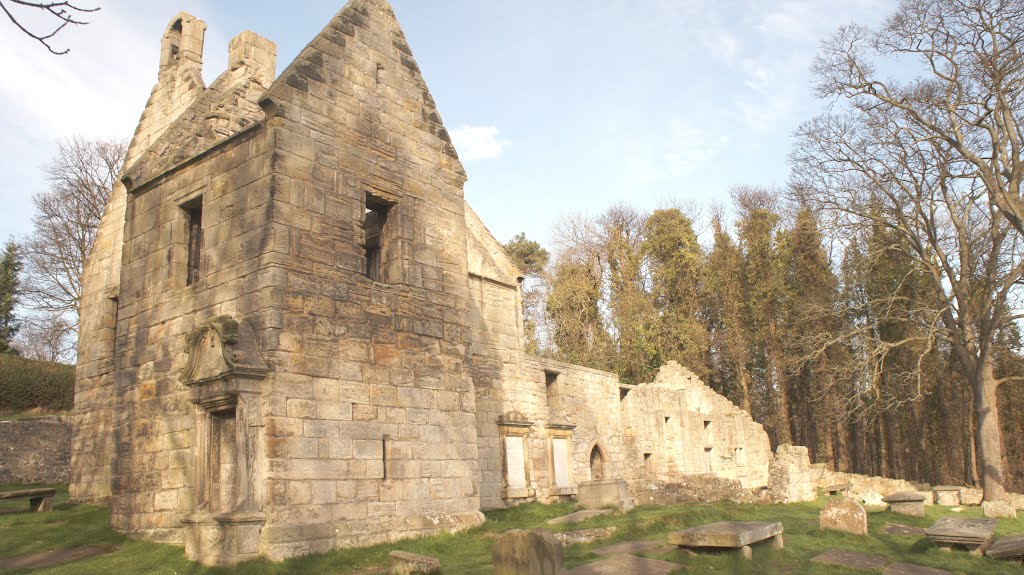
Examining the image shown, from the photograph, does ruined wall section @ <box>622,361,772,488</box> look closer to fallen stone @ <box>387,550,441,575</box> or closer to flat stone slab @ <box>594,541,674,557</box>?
flat stone slab @ <box>594,541,674,557</box>

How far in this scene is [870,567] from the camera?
8102 mm

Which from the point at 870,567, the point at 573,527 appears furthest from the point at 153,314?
the point at 870,567

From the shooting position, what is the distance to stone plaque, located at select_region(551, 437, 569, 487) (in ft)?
60.2

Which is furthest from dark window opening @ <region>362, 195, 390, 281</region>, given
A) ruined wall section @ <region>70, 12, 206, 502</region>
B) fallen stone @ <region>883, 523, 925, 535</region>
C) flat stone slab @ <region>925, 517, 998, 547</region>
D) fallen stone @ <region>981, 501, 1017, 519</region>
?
fallen stone @ <region>981, 501, 1017, 519</region>

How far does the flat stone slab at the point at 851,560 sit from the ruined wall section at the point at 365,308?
504 cm

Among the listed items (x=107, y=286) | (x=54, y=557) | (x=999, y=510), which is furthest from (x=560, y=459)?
(x=54, y=557)

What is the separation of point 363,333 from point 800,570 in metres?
6.23

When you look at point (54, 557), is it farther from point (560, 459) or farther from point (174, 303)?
point (560, 459)

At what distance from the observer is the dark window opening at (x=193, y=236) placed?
11180mm

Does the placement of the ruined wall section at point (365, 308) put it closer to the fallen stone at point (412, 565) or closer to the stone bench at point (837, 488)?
the fallen stone at point (412, 565)

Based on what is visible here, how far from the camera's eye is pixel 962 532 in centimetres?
929

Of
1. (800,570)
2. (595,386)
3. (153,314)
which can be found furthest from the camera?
(595,386)

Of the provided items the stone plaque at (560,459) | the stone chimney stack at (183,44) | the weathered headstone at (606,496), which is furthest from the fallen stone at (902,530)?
the stone chimney stack at (183,44)

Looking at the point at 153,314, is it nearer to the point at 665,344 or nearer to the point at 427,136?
the point at 427,136
